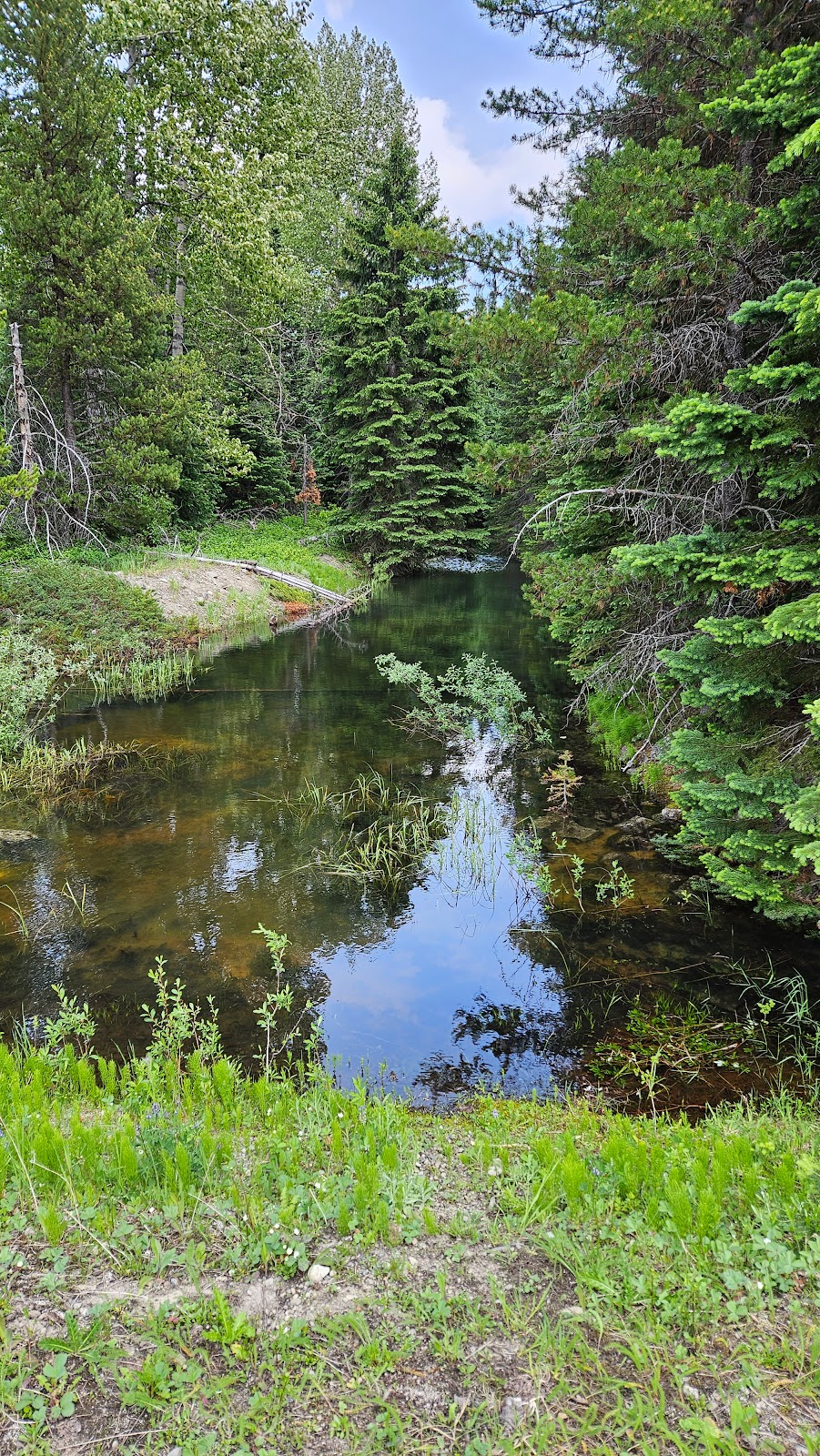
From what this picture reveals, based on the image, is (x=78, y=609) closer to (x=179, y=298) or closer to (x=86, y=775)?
(x=86, y=775)

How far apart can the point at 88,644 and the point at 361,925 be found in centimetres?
998

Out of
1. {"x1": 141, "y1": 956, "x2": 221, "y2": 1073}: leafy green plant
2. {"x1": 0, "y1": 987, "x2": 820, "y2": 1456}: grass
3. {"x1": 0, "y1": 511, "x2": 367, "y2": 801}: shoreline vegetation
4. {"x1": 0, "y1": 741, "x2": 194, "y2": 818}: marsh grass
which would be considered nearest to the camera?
{"x1": 0, "y1": 987, "x2": 820, "y2": 1456}: grass

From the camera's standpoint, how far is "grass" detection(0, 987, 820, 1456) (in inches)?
80.5

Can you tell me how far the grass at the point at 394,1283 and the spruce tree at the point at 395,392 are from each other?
23786 millimetres

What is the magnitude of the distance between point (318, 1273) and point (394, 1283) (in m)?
0.28

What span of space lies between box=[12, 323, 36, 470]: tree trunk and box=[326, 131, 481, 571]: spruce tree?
1140cm

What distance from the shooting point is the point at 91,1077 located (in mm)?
3752

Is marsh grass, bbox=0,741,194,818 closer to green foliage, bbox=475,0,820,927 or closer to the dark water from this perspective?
the dark water

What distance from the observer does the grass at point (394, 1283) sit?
204 centimetres

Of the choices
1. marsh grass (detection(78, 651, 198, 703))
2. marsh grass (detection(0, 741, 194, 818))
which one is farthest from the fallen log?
marsh grass (detection(0, 741, 194, 818))

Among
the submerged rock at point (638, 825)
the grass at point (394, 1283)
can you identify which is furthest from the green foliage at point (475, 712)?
the grass at point (394, 1283)

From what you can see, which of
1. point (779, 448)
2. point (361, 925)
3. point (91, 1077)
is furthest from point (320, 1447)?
point (779, 448)

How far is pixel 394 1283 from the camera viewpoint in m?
2.55

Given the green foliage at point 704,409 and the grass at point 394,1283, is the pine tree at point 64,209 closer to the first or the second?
the green foliage at point 704,409
